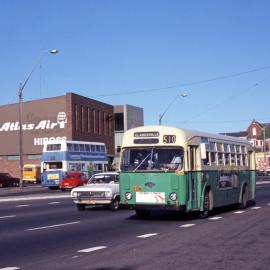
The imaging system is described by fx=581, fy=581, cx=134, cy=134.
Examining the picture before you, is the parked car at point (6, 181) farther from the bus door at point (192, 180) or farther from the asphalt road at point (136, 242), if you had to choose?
the bus door at point (192, 180)

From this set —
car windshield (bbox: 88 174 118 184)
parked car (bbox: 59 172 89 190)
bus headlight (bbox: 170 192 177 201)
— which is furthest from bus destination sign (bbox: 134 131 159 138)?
parked car (bbox: 59 172 89 190)

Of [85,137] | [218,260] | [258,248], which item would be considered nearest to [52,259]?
[218,260]

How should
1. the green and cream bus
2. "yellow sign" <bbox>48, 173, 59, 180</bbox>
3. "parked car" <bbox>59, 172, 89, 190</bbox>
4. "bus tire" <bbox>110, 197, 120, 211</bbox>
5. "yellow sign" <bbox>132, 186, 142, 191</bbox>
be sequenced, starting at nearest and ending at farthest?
1. the green and cream bus
2. "yellow sign" <bbox>132, 186, 142, 191</bbox>
3. "bus tire" <bbox>110, 197, 120, 211</bbox>
4. "parked car" <bbox>59, 172, 89, 190</bbox>
5. "yellow sign" <bbox>48, 173, 59, 180</bbox>

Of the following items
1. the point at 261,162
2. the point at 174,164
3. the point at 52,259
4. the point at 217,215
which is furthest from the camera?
the point at 261,162

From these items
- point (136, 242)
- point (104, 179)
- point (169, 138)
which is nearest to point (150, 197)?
point (169, 138)

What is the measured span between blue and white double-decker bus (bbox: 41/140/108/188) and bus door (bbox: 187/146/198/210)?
30.8 m

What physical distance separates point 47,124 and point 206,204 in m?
60.2

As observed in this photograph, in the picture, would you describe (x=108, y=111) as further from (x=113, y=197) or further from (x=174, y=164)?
(x=174, y=164)

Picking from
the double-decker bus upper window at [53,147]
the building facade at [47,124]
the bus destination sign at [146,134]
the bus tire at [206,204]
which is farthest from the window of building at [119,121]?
the bus destination sign at [146,134]

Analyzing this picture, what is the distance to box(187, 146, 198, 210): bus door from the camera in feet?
54.3

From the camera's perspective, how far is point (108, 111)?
84.2 metres

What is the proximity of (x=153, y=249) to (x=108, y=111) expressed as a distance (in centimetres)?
7353

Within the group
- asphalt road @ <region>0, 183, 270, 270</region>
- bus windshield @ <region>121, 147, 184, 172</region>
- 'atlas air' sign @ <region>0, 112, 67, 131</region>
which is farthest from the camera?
'atlas air' sign @ <region>0, 112, 67, 131</region>

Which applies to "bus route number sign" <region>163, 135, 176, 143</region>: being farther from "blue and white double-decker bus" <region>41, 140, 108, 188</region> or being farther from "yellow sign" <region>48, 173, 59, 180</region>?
"yellow sign" <region>48, 173, 59, 180</region>
